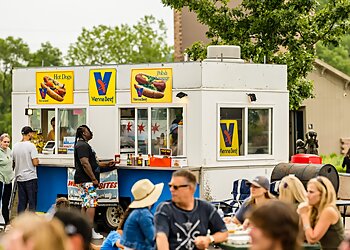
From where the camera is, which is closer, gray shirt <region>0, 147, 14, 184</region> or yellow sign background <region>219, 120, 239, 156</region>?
gray shirt <region>0, 147, 14, 184</region>

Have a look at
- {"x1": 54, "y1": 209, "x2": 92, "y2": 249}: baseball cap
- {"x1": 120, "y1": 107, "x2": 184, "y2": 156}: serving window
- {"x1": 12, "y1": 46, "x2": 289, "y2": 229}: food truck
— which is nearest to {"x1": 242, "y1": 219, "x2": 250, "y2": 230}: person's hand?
{"x1": 54, "y1": 209, "x2": 92, "y2": 249}: baseball cap

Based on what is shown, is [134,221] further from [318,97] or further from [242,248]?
[318,97]

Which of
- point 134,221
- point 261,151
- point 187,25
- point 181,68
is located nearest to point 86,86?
point 181,68

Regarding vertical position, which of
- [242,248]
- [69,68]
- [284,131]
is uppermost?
[69,68]

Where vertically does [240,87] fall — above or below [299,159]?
above

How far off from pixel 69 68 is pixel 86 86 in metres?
0.52

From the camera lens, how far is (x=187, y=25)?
3878 centimetres

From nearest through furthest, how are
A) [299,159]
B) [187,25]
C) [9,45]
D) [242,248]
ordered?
[242,248] → [299,159] → [187,25] → [9,45]

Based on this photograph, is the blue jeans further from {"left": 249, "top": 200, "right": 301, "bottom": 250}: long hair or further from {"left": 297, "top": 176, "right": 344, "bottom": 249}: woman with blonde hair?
{"left": 249, "top": 200, "right": 301, "bottom": 250}: long hair

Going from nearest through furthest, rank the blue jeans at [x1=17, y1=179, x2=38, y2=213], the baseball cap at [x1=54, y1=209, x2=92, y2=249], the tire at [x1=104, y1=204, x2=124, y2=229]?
the baseball cap at [x1=54, y1=209, x2=92, y2=249] → the blue jeans at [x1=17, y1=179, x2=38, y2=213] → the tire at [x1=104, y1=204, x2=124, y2=229]

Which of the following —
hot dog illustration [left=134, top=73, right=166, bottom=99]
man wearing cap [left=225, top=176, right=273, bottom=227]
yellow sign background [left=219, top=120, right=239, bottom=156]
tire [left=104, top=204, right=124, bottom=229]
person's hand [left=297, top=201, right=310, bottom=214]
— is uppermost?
hot dog illustration [left=134, top=73, right=166, bottom=99]

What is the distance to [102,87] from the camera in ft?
61.9

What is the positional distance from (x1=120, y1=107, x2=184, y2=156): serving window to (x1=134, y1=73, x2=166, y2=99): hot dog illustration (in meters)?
0.28

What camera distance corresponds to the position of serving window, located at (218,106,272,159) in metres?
18.4
